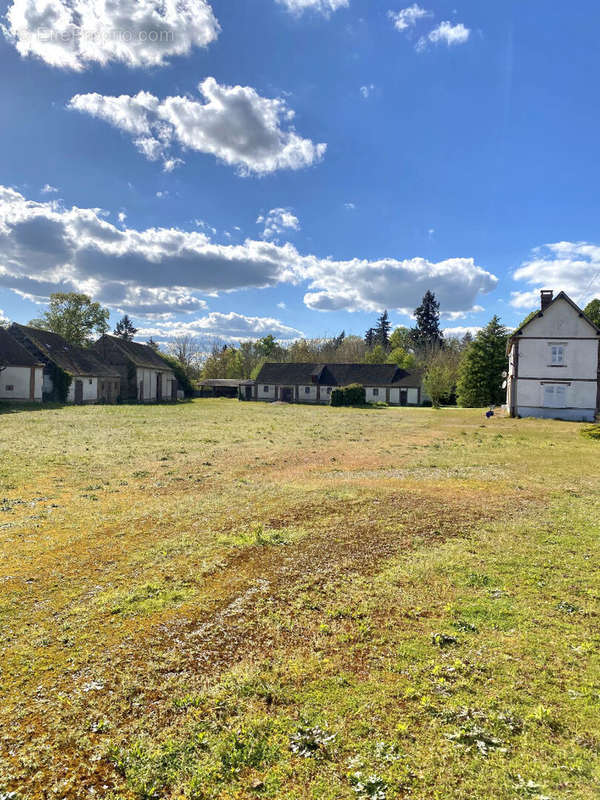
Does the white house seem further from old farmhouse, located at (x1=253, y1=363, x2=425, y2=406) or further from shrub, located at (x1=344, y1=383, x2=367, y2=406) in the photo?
old farmhouse, located at (x1=253, y1=363, x2=425, y2=406)

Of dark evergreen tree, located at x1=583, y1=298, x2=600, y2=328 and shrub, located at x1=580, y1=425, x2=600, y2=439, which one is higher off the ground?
dark evergreen tree, located at x1=583, y1=298, x2=600, y2=328

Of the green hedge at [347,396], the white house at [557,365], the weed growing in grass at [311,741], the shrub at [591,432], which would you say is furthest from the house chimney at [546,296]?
the weed growing in grass at [311,741]

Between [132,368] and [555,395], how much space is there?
4201 centimetres

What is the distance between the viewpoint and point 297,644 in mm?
4727

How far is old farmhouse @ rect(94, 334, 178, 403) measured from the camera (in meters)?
49.4

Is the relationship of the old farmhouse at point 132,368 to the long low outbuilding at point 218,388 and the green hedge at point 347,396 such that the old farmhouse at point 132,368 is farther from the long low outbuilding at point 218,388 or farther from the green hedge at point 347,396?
the green hedge at point 347,396

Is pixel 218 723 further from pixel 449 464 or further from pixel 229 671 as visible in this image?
pixel 449 464

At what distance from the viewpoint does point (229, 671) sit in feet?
14.0

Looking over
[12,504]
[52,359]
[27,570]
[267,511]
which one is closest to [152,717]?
[27,570]

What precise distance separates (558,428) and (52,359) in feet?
139

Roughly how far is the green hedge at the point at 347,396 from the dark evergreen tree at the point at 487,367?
12801 millimetres

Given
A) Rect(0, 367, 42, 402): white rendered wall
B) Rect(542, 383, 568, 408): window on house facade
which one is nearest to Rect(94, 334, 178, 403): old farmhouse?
Rect(0, 367, 42, 402): white rendered wall

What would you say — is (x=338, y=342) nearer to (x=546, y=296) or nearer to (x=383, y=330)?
(x=383, y=330)

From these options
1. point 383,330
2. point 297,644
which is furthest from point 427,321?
point 297,644
